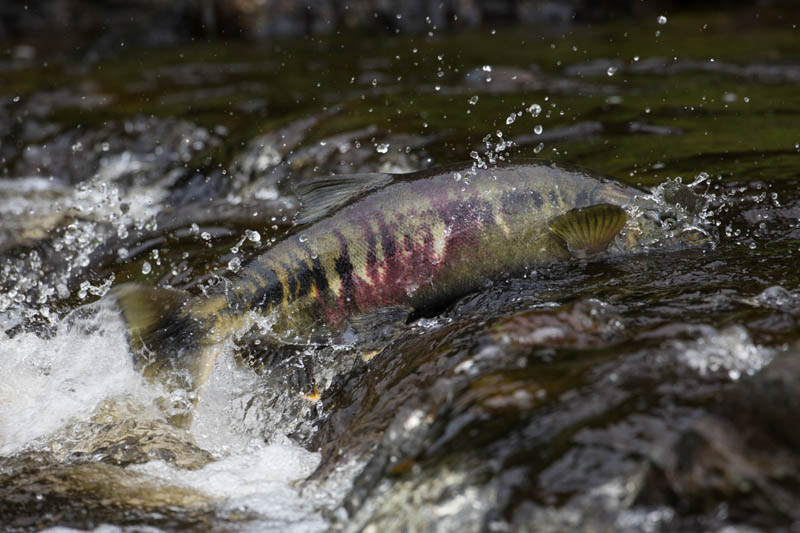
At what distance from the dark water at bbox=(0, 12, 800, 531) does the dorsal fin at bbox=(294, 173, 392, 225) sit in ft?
2.26

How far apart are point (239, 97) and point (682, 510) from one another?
7.54m

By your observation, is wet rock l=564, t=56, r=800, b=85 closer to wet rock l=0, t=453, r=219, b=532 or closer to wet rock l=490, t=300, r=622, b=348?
wet rock l=490, t=300, r=622, b=348

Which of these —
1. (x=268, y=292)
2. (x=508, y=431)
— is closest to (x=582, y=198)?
(x=268, y=292)

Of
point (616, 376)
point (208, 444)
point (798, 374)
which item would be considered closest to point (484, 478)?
point (616, 376)

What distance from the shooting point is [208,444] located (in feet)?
11.5

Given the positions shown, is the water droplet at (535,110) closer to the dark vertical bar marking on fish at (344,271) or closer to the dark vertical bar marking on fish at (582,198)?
the dark vertical bar marking on fish at (582,198)

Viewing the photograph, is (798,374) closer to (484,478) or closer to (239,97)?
(484,478)

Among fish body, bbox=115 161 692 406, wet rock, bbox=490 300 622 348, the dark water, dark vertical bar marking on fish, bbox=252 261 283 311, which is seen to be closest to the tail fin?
fish body, bbox=115 161 692 406

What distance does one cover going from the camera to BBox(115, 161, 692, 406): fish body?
3.70 meters

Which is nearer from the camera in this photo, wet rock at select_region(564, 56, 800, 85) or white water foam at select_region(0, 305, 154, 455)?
white water foam at select_region(0, 305, 154, 455)

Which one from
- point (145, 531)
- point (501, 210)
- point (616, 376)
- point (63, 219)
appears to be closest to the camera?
point (616, 376)

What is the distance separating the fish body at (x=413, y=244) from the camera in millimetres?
3703

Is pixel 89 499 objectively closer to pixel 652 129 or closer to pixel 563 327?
pixel 563 327

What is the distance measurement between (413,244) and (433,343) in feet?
2.08
